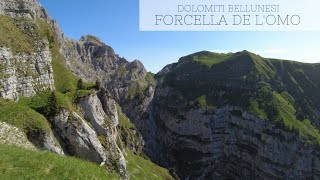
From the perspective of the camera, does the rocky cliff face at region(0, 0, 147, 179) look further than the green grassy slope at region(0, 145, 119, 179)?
Yes

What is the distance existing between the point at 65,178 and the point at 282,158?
185372 mm

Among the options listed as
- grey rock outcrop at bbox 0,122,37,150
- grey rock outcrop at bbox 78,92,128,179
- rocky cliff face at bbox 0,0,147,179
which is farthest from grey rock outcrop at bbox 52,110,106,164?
grey rock outcrop at bbox 0,122,37,150

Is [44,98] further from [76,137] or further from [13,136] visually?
[13,136]

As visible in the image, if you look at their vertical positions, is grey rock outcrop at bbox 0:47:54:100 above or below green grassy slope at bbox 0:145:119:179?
above

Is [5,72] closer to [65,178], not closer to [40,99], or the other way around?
[40,99]

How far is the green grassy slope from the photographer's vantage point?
32025 mm

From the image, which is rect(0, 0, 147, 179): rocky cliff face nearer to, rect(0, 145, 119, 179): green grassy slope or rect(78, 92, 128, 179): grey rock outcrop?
rect(78, 92, 128, 179): grey rock outcrop

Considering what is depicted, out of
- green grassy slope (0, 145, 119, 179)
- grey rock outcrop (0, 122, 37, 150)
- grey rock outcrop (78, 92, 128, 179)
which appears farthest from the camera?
grey rock outcrop (78, 92, 128, 179)

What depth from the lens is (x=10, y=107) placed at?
208ft

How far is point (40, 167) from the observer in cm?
3394

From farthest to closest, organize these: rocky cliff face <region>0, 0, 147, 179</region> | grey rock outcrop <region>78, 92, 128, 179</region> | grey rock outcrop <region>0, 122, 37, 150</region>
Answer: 1. grey rock outcrop <region>78, 92, 128, 179</region>
2. rocky cliff face <region>0, 0, 147, 179</region>
3. grey rock outcrop <region>0, 122, 37, 150</region>

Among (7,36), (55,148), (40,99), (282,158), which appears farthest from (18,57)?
(282,158)

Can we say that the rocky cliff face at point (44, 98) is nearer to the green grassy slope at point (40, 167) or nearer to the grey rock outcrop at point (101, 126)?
the grey rock outcrop at point (101, 126)

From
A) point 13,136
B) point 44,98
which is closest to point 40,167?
point 13,136
